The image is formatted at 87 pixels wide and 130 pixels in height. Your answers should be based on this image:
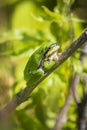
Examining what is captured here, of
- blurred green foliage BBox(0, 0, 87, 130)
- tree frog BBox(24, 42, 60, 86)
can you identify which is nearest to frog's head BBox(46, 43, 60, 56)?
tree frog BBox(24, 42, 60, 86)

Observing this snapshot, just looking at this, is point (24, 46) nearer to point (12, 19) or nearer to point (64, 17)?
point (64, 17)

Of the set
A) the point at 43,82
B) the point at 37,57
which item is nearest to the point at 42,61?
the point at 37,57

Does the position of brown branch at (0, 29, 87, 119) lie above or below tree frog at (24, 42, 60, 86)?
below

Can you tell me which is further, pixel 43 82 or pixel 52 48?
pixel 43 82

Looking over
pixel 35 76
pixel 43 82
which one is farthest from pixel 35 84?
pixel 43 82

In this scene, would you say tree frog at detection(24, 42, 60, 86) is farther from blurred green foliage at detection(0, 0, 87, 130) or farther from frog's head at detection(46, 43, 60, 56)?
blurred green foliage at detection(0, 0, 87, 130)

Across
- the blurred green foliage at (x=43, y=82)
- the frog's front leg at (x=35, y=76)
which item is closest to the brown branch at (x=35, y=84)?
the frog's front leg at (x=35, y=76)

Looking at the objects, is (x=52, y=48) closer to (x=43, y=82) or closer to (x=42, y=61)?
(x=42, y=61)

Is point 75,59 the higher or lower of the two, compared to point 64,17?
lower

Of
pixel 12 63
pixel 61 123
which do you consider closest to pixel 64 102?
pixel 61 123
